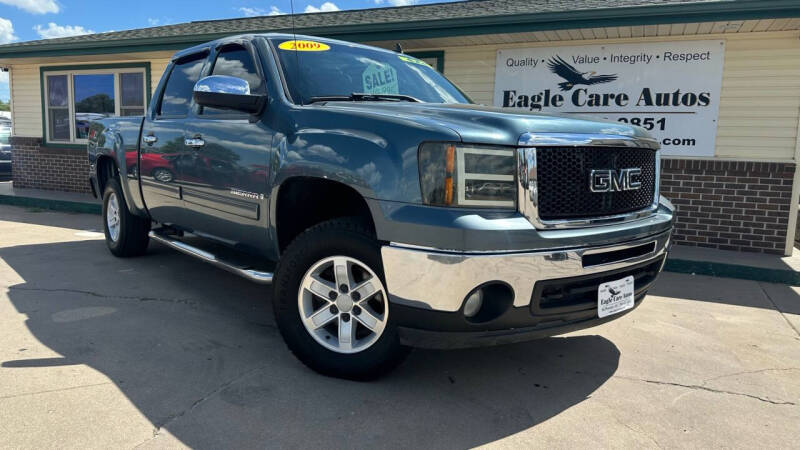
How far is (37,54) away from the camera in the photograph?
37.7ft

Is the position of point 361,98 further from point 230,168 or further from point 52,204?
point 52,204

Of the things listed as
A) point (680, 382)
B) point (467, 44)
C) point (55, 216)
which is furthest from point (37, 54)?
point (680, 382)

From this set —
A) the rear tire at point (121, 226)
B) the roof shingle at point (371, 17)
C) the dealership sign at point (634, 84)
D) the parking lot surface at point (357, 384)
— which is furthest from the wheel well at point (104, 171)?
the dealership sign at point (634, 84)

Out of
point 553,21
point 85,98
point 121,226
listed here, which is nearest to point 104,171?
point 121,226

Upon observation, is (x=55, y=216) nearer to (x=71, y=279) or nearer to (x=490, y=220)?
(x=71, y=279)

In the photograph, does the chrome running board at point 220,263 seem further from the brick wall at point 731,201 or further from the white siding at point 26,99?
the white siding at point 26,99

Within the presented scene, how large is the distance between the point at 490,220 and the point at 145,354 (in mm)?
2261

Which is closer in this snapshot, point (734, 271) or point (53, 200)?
point (734, 271)

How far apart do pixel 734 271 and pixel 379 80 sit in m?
4.60

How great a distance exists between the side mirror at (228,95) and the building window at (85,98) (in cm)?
886

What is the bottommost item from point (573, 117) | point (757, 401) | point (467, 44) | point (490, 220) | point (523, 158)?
point (757, 401)

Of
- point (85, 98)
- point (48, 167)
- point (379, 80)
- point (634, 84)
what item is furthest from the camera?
point (48, 167)

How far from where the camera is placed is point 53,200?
1038 cm

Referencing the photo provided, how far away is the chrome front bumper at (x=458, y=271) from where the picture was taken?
2500 mm
